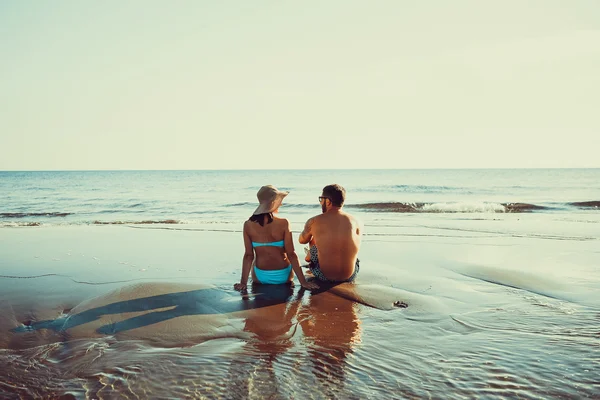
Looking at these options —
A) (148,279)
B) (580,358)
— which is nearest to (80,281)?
(148,279)

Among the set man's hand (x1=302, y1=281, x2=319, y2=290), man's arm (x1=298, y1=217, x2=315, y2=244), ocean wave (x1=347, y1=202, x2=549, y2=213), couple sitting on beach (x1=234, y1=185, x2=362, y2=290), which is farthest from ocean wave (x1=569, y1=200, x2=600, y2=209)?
man's hand (x1=302, y1=281, x2=319, y2=290)

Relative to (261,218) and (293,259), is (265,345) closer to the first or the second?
(293,259)

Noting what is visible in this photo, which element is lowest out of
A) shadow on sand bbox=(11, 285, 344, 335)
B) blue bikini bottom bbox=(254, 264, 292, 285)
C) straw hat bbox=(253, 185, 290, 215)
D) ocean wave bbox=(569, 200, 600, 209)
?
shadow on sand bbox=(11, 285, 344, 335)

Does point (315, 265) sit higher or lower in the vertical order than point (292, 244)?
lower

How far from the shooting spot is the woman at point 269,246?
5.92 meters

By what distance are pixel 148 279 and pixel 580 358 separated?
18.4 ft

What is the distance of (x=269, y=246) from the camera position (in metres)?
6.08

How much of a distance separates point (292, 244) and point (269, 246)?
0.32 m

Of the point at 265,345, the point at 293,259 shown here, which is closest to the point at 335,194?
the point at 293,259

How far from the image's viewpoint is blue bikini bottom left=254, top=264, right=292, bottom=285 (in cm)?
618

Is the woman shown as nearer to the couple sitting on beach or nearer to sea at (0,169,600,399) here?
the couple sitting on beach

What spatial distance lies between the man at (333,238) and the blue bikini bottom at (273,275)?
0.53 meters

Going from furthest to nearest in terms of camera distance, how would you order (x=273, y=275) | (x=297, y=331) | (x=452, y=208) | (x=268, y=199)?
1. (x=452, y=208)
2. (x=273, y=275)
3. (x=268, y=199)
4. (x=297, y=331)

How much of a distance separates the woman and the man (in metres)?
0.45
